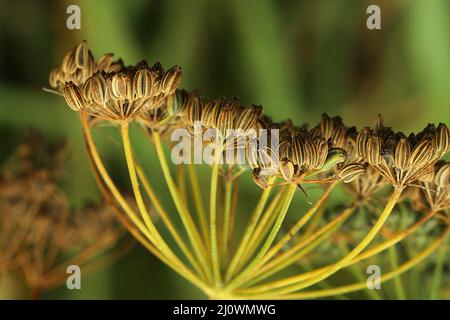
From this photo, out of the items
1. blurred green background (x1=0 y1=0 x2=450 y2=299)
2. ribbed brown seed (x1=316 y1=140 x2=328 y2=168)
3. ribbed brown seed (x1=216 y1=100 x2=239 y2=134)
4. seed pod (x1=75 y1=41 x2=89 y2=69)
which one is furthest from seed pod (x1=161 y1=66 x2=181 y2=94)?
blurred green background (x1=0 y1=0 x2=450 y2=299)

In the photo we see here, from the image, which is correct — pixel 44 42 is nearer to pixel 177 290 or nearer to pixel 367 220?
pixel 177 290

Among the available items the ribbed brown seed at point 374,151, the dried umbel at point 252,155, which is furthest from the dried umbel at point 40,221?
the ribbed brown seed at point 374,151

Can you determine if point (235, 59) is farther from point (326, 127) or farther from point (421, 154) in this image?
point (421, 154)

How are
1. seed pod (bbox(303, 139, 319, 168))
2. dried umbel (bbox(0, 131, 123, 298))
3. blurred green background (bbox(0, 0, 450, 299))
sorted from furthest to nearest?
blurred green background (bbox(0, 0, 450, 299)) → dried umbel (bbox(0, 131, 123, 298)) → seed pod (bbox(303, 139, 319, 168))

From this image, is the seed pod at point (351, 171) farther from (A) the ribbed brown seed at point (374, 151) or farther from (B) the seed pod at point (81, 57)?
(B) the seed pod at point (81, 57)

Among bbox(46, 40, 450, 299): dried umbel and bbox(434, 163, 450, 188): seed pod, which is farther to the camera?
bbox(434, 163, 450, 188): seed pod

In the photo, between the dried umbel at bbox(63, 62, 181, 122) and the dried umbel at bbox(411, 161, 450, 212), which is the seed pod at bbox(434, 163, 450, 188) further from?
the dried umbel at bbox(63, 62, 181, 122)

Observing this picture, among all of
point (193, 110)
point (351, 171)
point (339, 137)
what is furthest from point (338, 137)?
point (193, 110)
